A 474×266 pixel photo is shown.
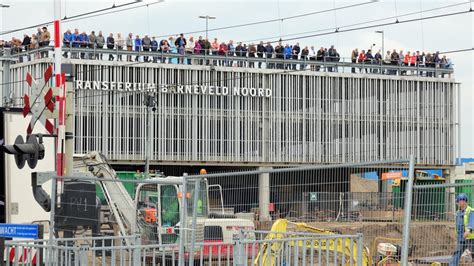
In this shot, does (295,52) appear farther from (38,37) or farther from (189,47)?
(38,37)

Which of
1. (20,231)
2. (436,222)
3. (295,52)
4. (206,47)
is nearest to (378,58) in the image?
(295,52)

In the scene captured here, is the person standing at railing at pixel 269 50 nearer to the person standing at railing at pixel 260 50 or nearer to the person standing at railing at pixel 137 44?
the person standing at railing at pixel 260 50

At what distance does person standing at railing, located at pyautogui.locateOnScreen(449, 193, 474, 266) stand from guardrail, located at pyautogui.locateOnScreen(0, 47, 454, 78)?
42878mm

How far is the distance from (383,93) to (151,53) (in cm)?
1686

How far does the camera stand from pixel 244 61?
63.5 metres

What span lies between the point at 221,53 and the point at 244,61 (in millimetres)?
2192

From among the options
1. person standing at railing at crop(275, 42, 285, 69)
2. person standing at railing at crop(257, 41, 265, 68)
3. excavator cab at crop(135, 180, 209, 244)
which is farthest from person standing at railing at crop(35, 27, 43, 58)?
excavator cab at crop(135, 180, 209, 244)

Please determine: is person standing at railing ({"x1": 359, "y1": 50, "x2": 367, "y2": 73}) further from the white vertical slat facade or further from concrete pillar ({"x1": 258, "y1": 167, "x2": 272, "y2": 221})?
concrete pillar ({"x1": 258, "y1": 167, "x2": 272, "y2": 221})

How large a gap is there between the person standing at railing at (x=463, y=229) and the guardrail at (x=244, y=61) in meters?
42.9

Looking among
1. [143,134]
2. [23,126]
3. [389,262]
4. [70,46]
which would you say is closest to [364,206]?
[389,262]

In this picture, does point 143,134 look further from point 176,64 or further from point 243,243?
point 243,243

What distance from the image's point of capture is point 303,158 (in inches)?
2625

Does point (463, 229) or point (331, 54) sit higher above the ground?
point (331, 54)

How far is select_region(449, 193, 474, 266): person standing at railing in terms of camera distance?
1287 centimetres
